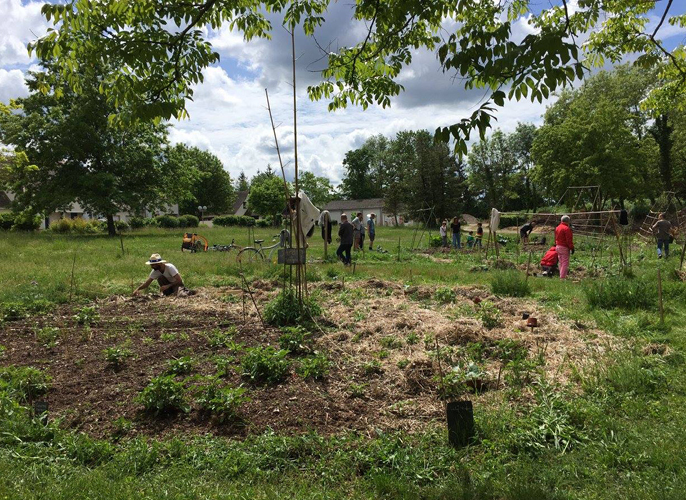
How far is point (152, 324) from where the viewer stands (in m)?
7.06

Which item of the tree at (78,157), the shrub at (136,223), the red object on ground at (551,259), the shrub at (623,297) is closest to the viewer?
the shrub at (623,297)

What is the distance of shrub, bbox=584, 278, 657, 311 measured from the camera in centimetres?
759

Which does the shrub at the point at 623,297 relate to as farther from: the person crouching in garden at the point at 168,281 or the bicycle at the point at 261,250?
the person crouching in garden at the point at 168,281

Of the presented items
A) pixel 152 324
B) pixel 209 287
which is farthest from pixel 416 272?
pixel 152 324

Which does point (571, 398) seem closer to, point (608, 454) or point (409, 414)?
point (608, 454)

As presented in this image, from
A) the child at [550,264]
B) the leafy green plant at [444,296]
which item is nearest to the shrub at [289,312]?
the leafy green plant at [444,296]

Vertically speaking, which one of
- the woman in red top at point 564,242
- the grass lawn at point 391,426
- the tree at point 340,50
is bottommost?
the grass lawn at point 391,426

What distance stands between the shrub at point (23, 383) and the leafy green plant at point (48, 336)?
1.26 meters

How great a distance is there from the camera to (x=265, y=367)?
4.78 m

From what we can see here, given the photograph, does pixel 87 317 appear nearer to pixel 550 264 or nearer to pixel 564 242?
pixel 564 242

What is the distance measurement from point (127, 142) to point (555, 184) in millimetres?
30244

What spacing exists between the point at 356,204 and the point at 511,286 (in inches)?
2807

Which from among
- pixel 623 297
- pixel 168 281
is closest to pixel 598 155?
pixel 623 297

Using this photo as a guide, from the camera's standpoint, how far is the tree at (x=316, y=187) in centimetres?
8338
